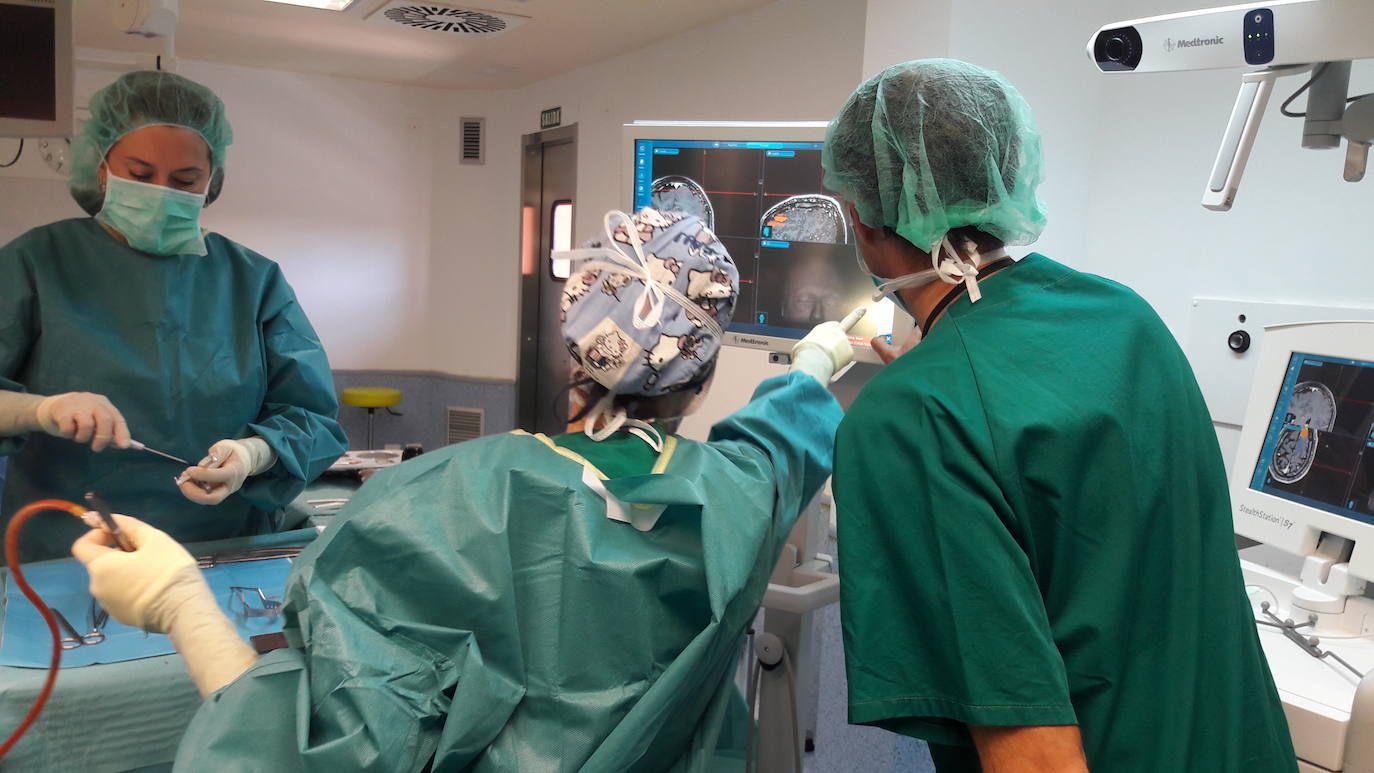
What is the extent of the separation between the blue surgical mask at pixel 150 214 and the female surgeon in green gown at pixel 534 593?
86 centimetres

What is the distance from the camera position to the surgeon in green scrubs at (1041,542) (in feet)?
2.74

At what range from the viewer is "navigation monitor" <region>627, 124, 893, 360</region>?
71.2 inches

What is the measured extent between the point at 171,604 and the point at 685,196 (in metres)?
1.20

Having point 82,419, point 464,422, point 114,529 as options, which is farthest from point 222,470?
point 464,422

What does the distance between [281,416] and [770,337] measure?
96cm

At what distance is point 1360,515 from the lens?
5.21ft

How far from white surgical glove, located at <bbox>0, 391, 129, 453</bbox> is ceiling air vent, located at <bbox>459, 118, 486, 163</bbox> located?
13.5ft

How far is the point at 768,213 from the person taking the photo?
6.14ft

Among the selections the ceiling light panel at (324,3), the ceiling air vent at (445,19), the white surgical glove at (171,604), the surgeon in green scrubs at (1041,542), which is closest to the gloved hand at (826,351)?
the surgeon in green scrubs at (1041,542)

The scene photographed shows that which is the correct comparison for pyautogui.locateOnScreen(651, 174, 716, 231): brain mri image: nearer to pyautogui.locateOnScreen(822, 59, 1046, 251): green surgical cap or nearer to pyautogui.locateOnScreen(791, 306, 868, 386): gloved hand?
pyautogui.locateOnScreen(791, 306, 868, 386): gloved hand

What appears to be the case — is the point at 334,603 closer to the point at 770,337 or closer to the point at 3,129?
the point at 770,337

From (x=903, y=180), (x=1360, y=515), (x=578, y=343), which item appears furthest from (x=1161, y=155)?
(x=578, y=343)

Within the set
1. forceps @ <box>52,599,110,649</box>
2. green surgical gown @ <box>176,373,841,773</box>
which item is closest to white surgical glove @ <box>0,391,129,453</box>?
forceps @ <box>52,599,110,649</box>

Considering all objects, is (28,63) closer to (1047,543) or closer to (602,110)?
(1047,543)
